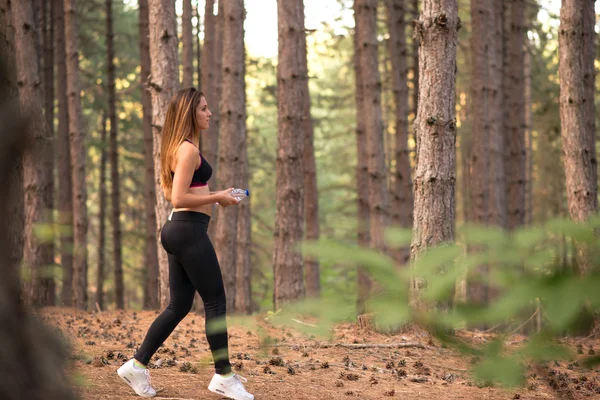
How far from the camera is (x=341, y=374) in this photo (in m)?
6.66

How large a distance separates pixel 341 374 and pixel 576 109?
5.51m

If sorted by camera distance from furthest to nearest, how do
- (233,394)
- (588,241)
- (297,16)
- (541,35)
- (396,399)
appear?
(541,35)
(297,16)
(396,399)
(233,394)
(588,241)

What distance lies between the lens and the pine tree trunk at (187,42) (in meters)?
15.7

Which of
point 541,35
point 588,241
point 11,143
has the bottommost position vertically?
point 588,241

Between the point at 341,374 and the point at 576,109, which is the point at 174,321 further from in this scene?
the point at 576,109

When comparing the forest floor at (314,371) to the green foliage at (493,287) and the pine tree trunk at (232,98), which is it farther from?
the pine tree trunk at (232,98)

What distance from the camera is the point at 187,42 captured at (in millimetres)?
16125

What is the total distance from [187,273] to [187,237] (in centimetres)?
30

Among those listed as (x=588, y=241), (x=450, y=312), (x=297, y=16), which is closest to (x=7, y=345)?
(x=450, y=312)

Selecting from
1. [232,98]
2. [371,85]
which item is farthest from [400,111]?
[232,98]

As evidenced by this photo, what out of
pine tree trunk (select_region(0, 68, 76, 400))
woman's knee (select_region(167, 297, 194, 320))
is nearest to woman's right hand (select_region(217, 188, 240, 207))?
woman's knee (select_region(167, 297, 194, 320))

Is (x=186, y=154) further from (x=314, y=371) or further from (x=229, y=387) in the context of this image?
(x=314, y=371)

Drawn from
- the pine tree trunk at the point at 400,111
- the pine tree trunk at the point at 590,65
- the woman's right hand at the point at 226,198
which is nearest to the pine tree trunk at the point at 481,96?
the pine tree trunk at the point at 400,111

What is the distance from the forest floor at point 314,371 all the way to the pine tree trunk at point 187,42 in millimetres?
8067
